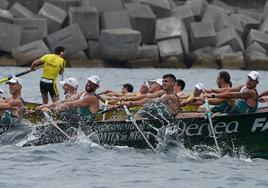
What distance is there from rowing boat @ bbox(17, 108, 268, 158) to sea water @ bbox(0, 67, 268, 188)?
15cm

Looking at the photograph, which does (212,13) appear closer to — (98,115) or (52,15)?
(52,15)

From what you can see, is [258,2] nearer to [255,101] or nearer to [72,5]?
[72,5]

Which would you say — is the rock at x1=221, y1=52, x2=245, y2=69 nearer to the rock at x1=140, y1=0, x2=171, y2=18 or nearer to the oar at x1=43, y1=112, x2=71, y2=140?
the rock at x1=140, y1=0, x2=171, y2=18

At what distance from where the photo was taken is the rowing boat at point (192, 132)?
1636 centimetres

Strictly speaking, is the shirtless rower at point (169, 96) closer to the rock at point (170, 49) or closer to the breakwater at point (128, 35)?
the breakwater at point (128, 35)

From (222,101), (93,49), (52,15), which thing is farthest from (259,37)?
(222,101)

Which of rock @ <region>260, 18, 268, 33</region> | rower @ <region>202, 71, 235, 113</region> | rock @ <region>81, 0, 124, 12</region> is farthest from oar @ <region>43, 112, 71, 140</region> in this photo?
rock @ <region>260, 18, 268, 33</region>

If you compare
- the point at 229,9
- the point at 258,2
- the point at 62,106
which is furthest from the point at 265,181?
the point at 258,2

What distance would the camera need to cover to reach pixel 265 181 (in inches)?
550

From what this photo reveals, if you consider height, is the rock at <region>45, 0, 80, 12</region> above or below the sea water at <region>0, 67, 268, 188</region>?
above

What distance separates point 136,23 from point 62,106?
1089 inches

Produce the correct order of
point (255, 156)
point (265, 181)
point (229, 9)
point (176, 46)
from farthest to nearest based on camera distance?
point (229, 9), point (176, 46), point (255, 156), point (265, 181)

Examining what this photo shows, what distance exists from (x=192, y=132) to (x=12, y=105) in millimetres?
3691

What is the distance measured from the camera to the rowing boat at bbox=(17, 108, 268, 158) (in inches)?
644
